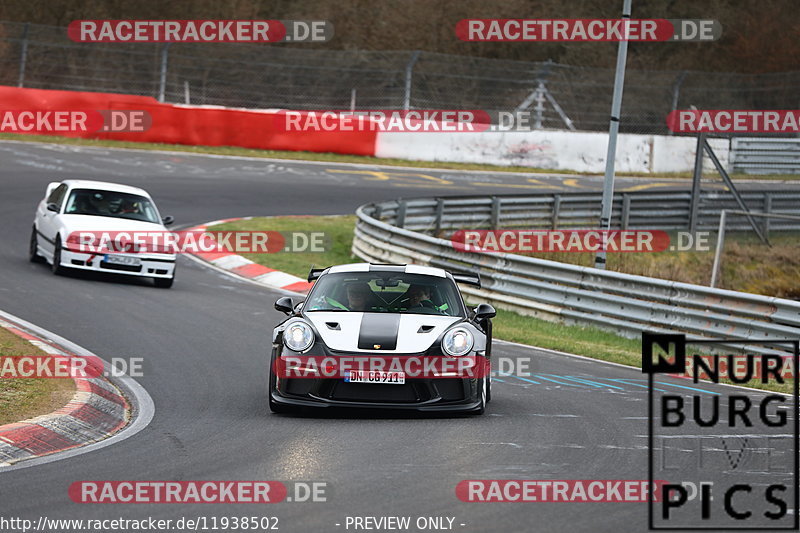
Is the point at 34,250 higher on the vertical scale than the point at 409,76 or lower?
lower

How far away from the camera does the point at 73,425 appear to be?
876 centimetres

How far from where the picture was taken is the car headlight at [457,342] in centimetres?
955

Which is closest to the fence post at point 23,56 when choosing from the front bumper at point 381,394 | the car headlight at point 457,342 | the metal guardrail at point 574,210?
the metal guardrail at point 574,210

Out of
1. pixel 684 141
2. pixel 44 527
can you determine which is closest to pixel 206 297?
pixel 44 527

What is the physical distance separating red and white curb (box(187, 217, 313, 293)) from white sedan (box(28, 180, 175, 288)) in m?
2.20

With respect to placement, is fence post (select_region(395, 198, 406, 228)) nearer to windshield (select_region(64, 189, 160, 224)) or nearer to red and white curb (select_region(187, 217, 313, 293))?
red and white curb (select_region(187, 217, 313, 293))

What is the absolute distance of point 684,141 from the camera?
3697 cm

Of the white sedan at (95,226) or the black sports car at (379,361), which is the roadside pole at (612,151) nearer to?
the white sedan at (95,226)

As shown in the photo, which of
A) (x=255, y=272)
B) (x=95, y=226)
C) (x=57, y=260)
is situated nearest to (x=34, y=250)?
(x=57, y=260)

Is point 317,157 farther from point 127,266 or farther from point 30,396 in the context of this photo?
point 30,396

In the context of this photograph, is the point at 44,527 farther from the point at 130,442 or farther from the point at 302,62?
the point at 302,62

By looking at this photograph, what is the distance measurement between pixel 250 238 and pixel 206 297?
6098 millimetres

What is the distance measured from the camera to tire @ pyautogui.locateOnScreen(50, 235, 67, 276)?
56.7ft

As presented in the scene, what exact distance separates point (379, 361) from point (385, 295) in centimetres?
143
